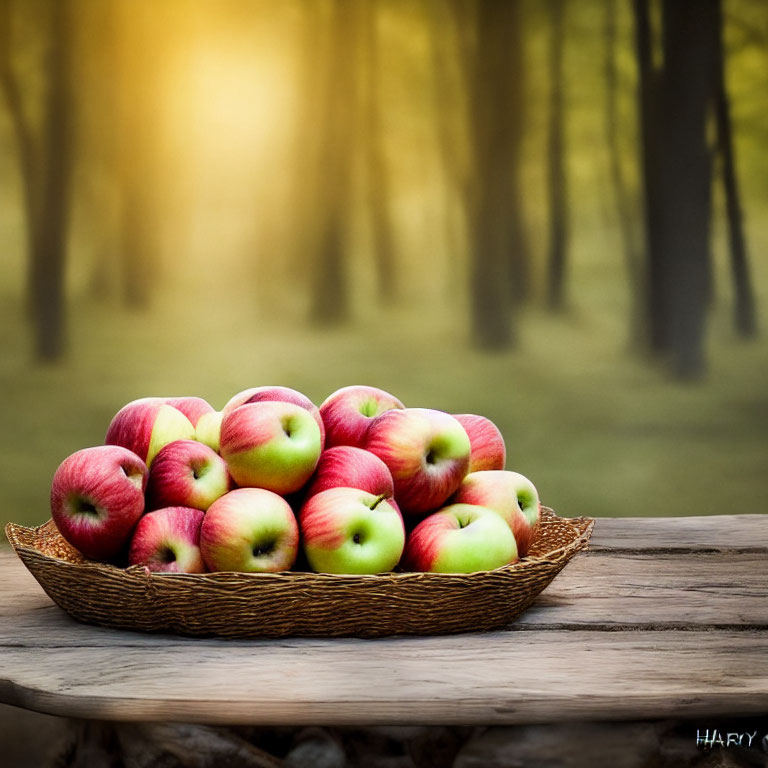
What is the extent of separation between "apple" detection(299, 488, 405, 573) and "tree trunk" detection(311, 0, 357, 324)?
2494 mm

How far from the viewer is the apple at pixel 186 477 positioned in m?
0.96

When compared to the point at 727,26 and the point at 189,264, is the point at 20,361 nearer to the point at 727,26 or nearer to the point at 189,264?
the point at 189,264

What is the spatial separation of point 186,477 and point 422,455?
0.81 feet

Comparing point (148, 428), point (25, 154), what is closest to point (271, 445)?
point (148, 428)

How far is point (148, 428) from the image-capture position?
1059 mm

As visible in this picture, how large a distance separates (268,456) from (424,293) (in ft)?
8.21

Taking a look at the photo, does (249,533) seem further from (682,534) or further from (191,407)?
(682,534)

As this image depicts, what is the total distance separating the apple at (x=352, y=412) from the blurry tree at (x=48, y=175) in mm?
2498

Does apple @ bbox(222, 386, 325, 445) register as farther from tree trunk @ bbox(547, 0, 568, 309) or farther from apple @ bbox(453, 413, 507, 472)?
tree trunk @ bbox(547, 0, 568, 309)

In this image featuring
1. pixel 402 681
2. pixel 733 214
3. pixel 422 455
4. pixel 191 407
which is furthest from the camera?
pixel 733 214

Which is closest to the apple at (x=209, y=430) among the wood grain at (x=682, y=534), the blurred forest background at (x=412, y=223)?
the wood grain at (x=682, y=534)

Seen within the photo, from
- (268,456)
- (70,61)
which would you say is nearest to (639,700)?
(268,456)

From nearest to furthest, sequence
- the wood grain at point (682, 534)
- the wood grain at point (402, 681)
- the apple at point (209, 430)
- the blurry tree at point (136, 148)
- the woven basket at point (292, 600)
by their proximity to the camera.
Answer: the wood grain at point (402, 681) < the woven basket at point (292, 600) < the apple at point (209, 430) < the wood grain at point (682, 534) < the blurry tree at point (136, 148)

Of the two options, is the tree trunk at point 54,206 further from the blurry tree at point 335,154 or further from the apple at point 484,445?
the apple at point 484,445
